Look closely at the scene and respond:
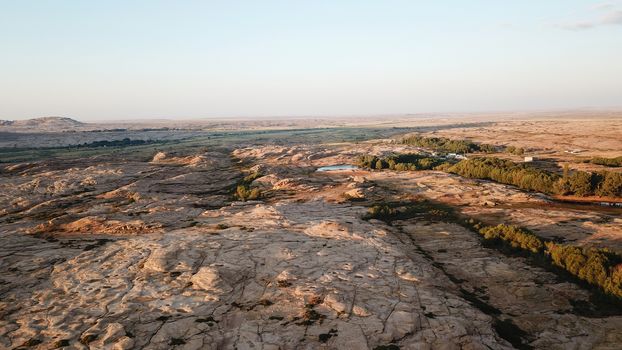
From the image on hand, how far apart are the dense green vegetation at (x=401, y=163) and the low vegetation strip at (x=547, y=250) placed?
34314 mm

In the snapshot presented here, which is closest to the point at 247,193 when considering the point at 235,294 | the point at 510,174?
the point at 235,294

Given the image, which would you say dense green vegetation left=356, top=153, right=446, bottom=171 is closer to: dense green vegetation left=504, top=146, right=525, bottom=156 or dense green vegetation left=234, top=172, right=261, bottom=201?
dense green vegetation left=504, top=146, right=525, bottom=156

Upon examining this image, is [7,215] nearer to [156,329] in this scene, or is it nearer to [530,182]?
[156,329]

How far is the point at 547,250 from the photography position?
105 feet

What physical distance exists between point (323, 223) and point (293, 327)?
19506 mm

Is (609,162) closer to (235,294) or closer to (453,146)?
(453,146)

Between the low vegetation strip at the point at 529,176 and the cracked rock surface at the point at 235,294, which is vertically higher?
the low vegetation strip at the point at 529,176

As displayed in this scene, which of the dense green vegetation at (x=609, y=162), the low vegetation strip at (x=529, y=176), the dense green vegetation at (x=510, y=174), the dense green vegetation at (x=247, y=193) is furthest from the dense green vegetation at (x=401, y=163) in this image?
the dense green vegetation at (x=247, y=193)

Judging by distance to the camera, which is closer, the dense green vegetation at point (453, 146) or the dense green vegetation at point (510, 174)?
the dense green vegetation at point (510, 174)

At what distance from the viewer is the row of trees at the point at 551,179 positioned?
53.5 m

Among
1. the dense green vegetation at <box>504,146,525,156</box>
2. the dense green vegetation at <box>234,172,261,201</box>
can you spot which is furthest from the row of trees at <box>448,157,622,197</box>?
the dense green vegetation at <box>234,172,261,201</box>

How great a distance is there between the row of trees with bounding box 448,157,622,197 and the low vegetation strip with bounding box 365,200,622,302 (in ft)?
62.8

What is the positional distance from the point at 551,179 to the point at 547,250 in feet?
103

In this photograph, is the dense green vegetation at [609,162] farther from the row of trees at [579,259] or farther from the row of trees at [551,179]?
the row of trees at [579,259]
